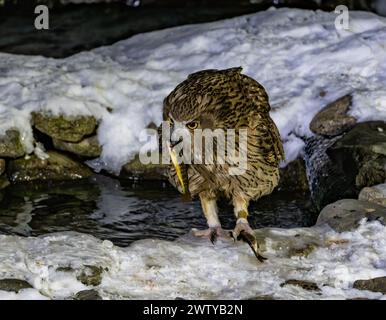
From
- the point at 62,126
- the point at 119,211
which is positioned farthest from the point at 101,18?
the point at 119,211

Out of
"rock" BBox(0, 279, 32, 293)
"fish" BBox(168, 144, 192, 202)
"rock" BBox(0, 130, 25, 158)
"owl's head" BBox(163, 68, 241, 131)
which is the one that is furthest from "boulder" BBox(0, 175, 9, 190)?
"rock" BBox(0, 279, 32, 293)

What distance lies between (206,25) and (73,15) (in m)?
2.72

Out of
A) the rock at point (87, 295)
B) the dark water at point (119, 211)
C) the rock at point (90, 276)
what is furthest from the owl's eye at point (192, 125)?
the dark water at point (119, 211)

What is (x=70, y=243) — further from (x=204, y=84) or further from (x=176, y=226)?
(x=176, y=226)

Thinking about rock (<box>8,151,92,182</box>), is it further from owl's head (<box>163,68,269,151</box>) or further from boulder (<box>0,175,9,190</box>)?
owl's head (<box>163,68,269,151</box>)

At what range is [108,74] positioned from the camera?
351 inches

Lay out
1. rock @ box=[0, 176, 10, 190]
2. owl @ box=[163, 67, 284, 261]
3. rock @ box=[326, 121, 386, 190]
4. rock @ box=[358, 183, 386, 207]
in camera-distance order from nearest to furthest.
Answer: owl @ box=[163, 67, 284, 261]
rock @ box=[358, 183, 386, 207]
rock @ box=[326, 121, 386, 190]
rock @ box=[0, 176, 10, 190]

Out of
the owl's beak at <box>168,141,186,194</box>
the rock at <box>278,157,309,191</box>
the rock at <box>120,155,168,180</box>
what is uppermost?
the owl's beak at <box>168,141,186,194</box>

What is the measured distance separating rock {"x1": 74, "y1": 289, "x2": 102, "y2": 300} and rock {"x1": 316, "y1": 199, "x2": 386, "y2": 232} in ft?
5.54

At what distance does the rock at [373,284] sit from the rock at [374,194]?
4.06ft

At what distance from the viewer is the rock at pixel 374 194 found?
20.2 feet

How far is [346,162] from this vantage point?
23.1ft

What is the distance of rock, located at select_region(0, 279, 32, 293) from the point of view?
4.73m

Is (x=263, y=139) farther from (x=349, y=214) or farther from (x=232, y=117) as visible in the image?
(x=349, y=214)
